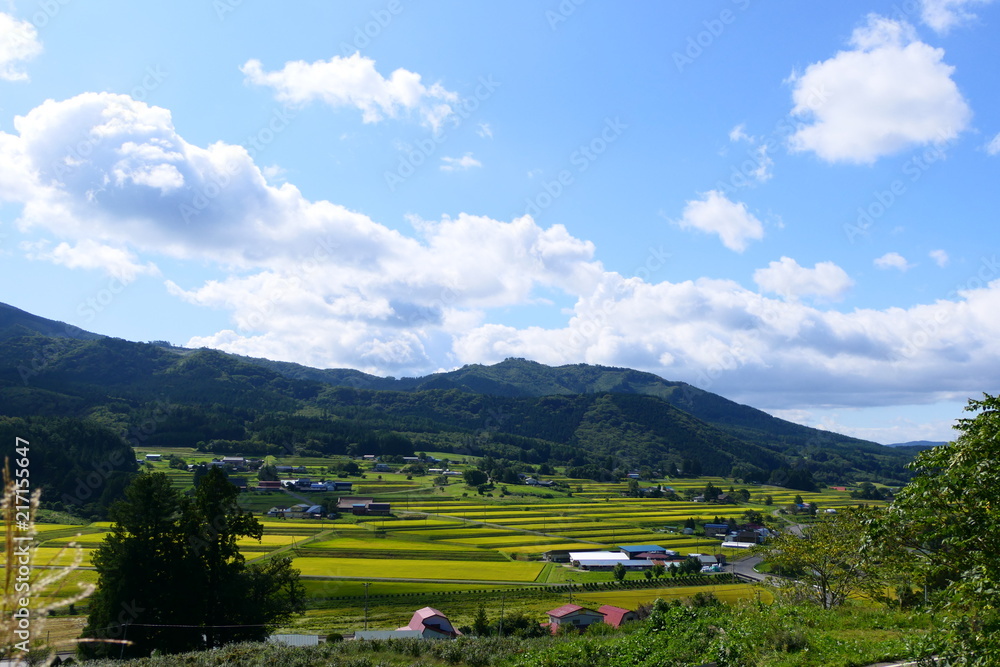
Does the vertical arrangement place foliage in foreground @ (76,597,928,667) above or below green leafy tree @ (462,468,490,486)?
above

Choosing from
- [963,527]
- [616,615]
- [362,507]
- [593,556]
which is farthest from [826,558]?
[362,507]

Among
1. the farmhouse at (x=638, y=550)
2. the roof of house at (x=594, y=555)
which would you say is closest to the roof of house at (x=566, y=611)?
the roof of house at (x=594, y=555)

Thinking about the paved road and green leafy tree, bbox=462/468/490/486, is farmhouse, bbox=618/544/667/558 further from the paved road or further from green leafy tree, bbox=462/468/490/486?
green leafy tree, bbox=462/468/490/486

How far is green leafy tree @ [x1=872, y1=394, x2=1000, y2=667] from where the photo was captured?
820 centimetres

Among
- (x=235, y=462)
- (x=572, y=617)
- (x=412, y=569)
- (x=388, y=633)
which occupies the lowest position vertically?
(x=412, y=569)

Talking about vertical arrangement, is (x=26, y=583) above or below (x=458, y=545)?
above

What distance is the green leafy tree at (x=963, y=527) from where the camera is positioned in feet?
26.9

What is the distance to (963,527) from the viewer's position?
8.77 meters

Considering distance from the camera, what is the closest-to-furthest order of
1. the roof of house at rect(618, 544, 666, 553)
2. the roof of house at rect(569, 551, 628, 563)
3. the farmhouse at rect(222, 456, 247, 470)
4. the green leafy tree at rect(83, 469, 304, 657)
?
the green leafy tree at rect(83, 469, 304, 657) < the roof of house at rect(569, 551, 628, 563) < the roof of house at rect(618, 544, 666, 553) < the farmhouse at rect(222, 456, 247, 470)

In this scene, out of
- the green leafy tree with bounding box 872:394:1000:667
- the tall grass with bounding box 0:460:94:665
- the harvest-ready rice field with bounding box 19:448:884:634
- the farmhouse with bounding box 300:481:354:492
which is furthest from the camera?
the farmhouse with bounding box 300:481:354:492

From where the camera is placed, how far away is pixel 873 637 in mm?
12656

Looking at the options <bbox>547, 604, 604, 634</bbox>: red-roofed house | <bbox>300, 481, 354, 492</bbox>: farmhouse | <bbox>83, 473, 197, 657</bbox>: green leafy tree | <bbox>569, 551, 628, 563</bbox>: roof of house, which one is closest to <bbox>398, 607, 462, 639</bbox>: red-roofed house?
<bbox>547, 604, 604, 634</bbox>: red-roofed house

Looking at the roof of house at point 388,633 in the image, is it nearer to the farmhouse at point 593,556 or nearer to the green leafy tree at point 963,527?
the green leafy tree at point 963,527

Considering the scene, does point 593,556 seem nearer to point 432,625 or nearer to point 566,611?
point 566,611
